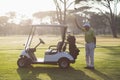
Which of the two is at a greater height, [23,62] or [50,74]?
[23,62]

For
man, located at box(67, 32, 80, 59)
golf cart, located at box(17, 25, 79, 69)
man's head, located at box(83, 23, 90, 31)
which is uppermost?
man's head, located at box(83, 23, 90, 31)

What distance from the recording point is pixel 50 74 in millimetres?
14812

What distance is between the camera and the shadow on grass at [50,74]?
540 inches

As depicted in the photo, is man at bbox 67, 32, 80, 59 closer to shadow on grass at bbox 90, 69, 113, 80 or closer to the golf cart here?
the golf cart

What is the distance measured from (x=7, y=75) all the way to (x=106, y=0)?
75.2 metres

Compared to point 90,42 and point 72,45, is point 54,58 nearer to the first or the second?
point 72,45

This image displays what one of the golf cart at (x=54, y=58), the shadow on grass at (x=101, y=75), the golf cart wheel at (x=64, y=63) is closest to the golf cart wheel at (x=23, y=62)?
the golf cart at (x=54, y=58)

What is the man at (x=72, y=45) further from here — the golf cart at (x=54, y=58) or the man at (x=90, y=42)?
the man at (x=90, y=42)

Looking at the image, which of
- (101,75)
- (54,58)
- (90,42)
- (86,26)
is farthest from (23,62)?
(101,75)

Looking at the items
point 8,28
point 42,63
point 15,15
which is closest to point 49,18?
point 8,28

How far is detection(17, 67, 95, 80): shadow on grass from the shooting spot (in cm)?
1371

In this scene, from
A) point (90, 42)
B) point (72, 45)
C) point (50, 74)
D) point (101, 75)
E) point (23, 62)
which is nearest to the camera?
point (101, 75)

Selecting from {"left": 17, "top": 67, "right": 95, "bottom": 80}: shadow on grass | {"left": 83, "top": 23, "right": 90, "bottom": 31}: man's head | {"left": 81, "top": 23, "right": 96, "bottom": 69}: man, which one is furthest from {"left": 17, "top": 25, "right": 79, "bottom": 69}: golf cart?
{"left": 83, "top": 23, "right": 90, "bottom": 31}: man's head

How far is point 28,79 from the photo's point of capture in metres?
13.4
